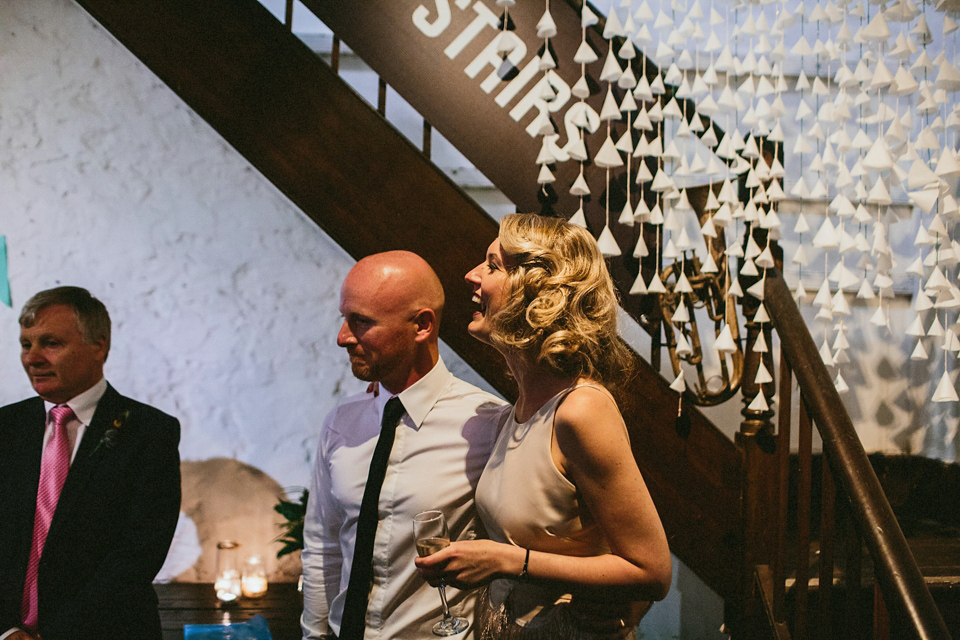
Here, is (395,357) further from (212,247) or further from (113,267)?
(113,267)

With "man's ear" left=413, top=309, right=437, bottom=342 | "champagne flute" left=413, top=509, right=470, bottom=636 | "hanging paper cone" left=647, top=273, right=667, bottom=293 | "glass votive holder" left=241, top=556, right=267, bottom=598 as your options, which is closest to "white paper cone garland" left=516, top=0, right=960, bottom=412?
"hanging paper cone" left=647, top=273, right=667, bottom=293

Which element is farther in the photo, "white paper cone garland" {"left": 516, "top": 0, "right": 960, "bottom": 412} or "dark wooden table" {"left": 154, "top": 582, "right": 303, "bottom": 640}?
"dark wooden table" {"left": 154, "top": 582, "right": 303, "bottom": 640}

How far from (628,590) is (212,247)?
2718 millimetres

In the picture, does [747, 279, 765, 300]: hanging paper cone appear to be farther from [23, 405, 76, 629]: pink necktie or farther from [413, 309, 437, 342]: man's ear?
[23, 405, 76, 629]: pink necktie

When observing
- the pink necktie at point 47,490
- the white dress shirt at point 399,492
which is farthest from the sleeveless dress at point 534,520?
the pink necktie at point 47,490

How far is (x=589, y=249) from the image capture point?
1.50 m

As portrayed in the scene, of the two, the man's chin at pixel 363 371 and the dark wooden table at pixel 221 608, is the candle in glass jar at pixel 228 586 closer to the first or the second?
the dark wooden table at pixel 221 608

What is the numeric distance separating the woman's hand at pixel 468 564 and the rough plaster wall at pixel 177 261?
210 cm

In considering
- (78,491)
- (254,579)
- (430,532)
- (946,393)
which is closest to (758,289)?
(946,393)

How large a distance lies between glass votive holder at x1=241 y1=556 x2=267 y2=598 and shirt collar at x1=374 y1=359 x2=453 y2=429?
1.76 meters

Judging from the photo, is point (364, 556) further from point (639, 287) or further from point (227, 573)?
point (227, 573)

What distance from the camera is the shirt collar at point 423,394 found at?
1711mm

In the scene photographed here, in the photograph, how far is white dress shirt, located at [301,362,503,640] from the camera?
160 centimetres

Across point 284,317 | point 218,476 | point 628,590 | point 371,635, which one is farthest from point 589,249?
point 218,476
